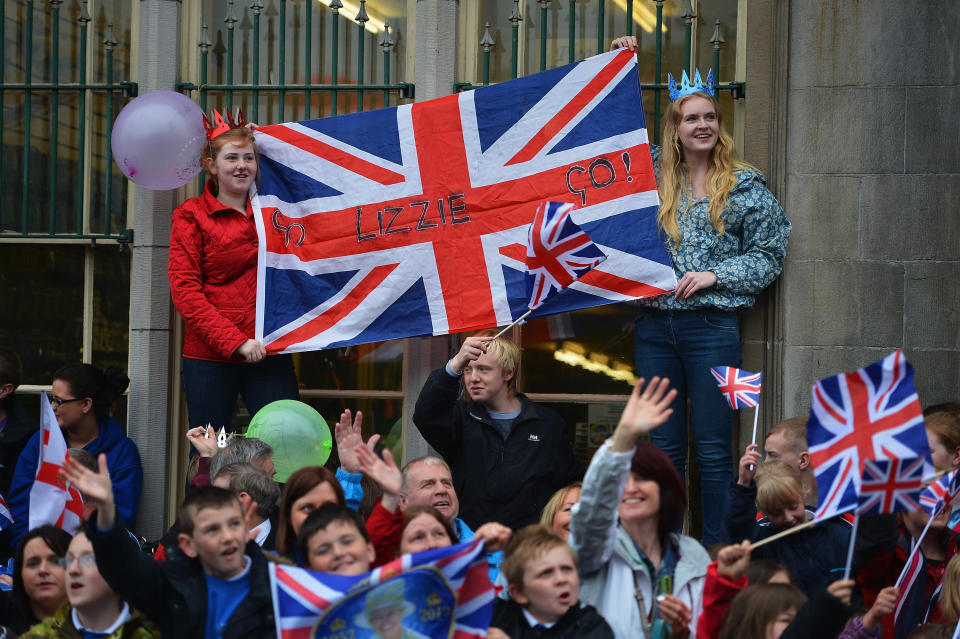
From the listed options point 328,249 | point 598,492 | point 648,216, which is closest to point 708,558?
point 598,492

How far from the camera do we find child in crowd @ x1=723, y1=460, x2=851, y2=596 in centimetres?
466

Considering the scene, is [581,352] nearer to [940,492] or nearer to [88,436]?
[88,436]

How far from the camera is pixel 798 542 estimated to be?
15.6 ft

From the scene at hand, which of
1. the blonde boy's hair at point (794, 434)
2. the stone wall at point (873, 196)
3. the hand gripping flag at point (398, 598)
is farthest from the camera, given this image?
the stone wall at point (873, 196)

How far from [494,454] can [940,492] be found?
210cm

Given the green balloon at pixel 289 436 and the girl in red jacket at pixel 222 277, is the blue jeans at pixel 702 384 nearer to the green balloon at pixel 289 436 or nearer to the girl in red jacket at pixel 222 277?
the green balloon at pixel 289 436

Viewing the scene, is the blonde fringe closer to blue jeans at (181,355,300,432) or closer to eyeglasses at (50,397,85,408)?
blue jeans at (181,355,300,432)

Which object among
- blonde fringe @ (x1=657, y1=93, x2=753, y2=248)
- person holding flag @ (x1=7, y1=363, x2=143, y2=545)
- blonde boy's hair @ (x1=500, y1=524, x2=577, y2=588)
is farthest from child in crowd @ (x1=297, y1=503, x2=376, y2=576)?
blonde fringe @ (x1=657, y1=93, x2=753, y2=248)

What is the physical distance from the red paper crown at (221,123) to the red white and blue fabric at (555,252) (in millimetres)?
1895

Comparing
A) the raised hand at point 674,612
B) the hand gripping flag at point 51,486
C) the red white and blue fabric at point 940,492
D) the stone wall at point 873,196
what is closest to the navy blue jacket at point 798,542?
the red white and blue fabric at point 940,492

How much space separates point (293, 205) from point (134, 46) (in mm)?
1472

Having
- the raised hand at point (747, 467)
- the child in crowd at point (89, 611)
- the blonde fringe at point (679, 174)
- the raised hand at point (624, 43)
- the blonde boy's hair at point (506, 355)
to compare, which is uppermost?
the raised hand at point (624, 43)

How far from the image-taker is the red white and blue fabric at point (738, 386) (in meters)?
5.63

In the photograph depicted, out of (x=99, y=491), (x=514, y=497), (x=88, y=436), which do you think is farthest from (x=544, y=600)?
(x=88, y=436)
